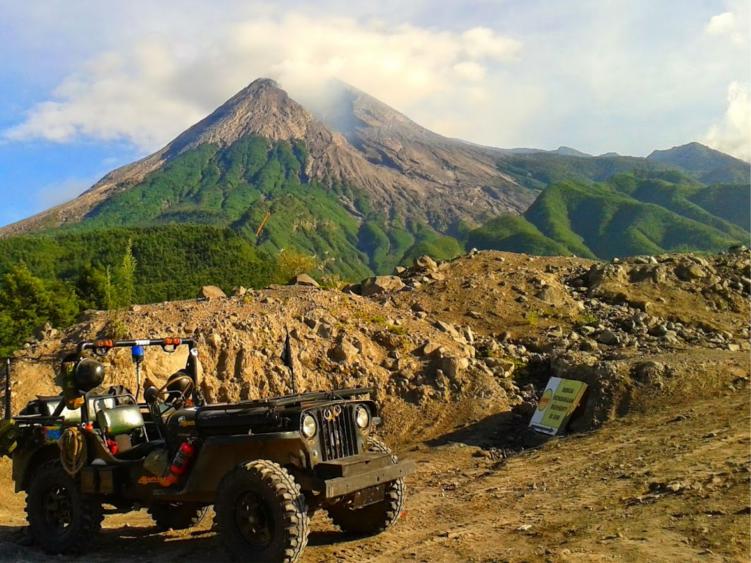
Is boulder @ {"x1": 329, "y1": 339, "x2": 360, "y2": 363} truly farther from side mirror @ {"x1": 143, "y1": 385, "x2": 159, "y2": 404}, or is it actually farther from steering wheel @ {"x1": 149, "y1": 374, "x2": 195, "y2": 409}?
side mirror @ {"x1": 143, "y1": 385, "x2": 159, "y2": 404}

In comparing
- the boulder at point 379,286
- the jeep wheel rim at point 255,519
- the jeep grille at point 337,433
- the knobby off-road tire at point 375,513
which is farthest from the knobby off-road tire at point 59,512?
the boulder at point 379,286

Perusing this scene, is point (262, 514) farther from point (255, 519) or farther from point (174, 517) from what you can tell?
point (174, 517)

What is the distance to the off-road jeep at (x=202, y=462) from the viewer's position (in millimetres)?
6246

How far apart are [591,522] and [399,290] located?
15331 mm

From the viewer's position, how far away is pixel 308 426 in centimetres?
637

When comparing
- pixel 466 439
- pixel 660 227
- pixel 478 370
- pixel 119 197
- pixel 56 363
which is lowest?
pixel 466 439

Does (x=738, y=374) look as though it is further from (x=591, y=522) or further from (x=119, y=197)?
(x=119, y=197)

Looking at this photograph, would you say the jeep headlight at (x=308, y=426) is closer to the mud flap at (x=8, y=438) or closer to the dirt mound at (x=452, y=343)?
the mud flap at (x=8, y=438)

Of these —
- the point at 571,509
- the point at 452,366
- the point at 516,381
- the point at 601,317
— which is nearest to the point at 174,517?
the point at 571,509

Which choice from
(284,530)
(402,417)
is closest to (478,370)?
(402,417)

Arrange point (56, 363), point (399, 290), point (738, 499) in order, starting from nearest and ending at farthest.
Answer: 1. point (738, 499)
2. point (56, 363)
3. point (399, 290)

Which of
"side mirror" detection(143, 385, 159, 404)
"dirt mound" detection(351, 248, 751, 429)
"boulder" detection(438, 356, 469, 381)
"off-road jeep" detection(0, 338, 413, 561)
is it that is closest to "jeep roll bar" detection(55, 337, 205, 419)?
"off-road jeep" detection(0, 338, 413, 561)

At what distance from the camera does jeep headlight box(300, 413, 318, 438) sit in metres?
6.32

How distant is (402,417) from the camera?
15.2 meters
